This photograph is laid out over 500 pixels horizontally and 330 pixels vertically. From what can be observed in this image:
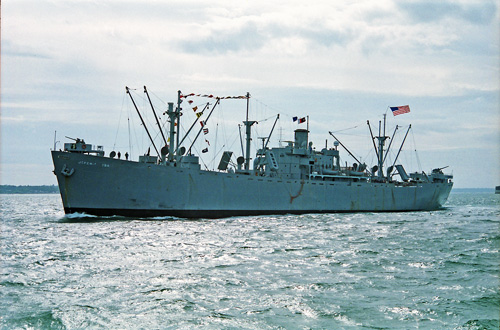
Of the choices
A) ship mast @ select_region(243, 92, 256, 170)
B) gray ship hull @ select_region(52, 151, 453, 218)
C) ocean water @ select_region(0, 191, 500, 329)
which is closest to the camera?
ocean water @ select_region(0, 191, 500, 329)

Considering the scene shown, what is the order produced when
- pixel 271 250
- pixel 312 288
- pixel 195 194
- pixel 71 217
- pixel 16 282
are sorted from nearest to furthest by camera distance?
pixel 312 288, pixel 16 282, pixel 271 250, pixel 71 217, pixel 195 194

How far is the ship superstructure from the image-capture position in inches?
1714

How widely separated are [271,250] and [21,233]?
19768 millimetres

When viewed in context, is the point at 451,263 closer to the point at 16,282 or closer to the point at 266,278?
the point at 266,278

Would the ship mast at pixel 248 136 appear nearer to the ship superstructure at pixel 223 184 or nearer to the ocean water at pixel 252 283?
the ship superstructure at pixel 223 184

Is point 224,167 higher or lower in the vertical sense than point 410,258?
higher

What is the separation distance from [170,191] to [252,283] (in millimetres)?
30868

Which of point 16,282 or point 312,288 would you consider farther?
point 16,282

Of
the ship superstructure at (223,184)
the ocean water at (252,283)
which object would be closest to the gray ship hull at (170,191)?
the ship superstructure at (223,184)

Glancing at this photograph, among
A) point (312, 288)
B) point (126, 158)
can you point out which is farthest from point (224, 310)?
point (126, 158)

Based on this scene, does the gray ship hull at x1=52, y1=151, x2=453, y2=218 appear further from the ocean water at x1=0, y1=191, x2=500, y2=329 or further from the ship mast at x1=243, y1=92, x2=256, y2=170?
the ocean water at x1=0, y1=191, x2=500, y2=329

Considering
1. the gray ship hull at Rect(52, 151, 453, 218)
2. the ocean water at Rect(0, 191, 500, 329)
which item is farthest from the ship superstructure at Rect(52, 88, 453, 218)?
the ocean water at Rect(0, 191, 500, 329)

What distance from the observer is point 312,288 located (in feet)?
49.5

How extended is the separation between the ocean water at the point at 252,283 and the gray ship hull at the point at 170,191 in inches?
613
